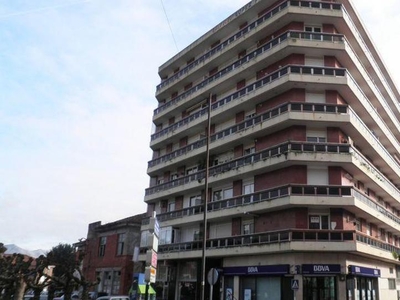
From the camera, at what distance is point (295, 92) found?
30.2 m

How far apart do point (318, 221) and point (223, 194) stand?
8403 millimetres

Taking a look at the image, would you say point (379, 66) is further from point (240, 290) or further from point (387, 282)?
point (240, 290)

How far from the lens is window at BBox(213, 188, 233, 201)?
33134 mm

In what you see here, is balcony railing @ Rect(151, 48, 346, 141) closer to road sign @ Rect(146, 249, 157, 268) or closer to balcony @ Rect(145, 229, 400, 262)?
balcony @ Rect(145, 229, 400, 262)

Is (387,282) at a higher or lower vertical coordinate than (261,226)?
lower

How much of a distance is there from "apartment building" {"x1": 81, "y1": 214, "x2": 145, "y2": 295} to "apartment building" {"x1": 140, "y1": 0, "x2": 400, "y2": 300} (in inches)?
217

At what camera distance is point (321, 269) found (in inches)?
1037

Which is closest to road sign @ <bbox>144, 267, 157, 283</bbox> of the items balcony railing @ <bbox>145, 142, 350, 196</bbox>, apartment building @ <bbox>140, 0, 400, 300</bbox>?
apartment building @ <bbox>140, 0, 400, 300</bbox>

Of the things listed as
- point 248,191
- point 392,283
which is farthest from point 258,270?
point 392,283

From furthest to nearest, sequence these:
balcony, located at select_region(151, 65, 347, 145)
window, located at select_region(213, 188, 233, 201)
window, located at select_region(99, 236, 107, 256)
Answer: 1. window, located at select_region(99, 236, 107, 256)
2. window, located at select_region(213, 188, 233, 201)
3. balcony, located at select_region(151, 65, 347, 145)

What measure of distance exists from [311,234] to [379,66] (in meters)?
21.5

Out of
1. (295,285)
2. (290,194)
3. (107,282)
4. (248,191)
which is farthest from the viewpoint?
(107,282)

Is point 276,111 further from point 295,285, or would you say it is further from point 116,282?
point 116,282

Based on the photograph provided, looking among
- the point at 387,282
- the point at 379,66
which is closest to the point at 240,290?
the point at 387,282
